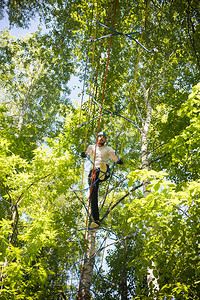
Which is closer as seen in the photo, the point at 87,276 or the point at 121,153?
the point at 121,153

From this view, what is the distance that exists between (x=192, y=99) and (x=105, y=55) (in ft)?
17.6

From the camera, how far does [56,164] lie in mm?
5762

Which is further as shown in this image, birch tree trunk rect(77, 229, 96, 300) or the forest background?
birch tree trunk rect(77, 229, 96, 300)

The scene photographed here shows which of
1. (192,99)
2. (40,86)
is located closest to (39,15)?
(192,99)

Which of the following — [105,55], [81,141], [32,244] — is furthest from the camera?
[81,141]

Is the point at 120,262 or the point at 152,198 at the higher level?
the point at 120,262

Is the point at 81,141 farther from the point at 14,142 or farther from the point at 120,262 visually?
the point at 120,262

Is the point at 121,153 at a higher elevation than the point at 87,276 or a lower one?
higher

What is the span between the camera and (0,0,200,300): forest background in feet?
11.0

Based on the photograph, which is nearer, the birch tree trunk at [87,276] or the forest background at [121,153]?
the forest background at [121,153]

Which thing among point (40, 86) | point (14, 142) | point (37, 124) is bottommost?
point (14, 142)

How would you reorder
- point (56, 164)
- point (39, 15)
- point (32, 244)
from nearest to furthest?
1. point (32, 244)
2. point (56, 164)
3. point (39, 15)

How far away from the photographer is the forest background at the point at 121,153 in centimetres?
336

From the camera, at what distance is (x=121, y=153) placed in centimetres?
338
